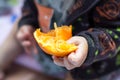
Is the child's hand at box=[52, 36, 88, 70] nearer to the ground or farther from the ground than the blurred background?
farther from the ground

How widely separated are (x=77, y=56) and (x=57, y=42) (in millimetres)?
41

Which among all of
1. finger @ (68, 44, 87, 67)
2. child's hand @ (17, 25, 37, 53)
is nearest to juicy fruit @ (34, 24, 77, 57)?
finger @ (68, 44, 87, 67)

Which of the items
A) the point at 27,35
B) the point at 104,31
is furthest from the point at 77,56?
the point at 27,35

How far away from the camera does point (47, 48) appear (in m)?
0.39

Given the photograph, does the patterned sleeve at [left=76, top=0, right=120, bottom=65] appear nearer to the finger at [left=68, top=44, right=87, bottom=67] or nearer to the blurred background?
the finger at [left=68, top=44, right=87, bottom=67]

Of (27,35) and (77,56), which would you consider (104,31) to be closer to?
(77,56)

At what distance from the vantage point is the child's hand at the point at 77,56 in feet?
1.26

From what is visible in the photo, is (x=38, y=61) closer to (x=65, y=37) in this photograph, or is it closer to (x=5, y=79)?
(x=5, y=79)

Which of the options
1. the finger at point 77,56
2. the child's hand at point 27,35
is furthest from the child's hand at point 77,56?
the child's hand at point 27,35

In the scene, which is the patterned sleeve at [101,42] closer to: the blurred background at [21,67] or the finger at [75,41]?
the finger at [75,41]

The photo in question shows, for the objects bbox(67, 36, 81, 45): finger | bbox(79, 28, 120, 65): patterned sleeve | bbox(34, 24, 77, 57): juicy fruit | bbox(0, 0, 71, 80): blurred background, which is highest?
bbox(79, 28, 120, 65): patterned sleeve

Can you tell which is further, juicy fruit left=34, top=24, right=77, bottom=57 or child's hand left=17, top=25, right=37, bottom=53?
child's hand left=17, top=25, right=37, bottom=53

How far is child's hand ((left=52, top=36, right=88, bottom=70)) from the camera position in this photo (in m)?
0.38

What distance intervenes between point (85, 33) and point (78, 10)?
3.1 inches
